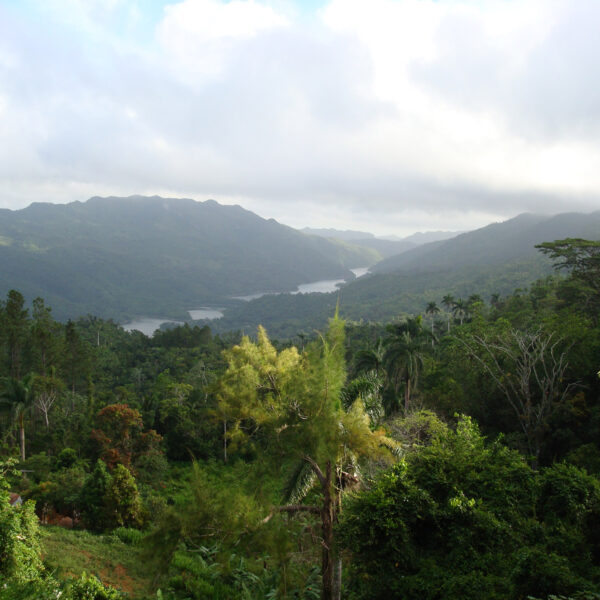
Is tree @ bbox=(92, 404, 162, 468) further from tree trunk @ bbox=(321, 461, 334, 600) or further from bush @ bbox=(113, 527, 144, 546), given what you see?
tree trunk @ bbox=(321, 461, 334, 600)

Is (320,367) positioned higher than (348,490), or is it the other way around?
(320,367)

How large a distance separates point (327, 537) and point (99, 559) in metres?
8.42

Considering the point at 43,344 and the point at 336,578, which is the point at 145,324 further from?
the point at 336,578

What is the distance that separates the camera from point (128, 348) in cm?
5975

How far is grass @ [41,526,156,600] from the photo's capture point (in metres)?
11.1

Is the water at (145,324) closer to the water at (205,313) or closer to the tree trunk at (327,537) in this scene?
the water at (205,313)

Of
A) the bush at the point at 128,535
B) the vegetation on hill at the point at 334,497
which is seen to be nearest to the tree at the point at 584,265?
the vegetation on hill at the point at 334,497

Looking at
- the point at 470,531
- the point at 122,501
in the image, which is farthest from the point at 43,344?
the point at 470,531

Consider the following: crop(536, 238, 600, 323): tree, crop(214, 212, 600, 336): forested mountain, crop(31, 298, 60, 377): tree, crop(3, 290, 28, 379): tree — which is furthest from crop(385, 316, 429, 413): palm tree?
crop(214, 212, 600, 336): forested mountain

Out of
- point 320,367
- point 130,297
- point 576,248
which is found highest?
point 576,248

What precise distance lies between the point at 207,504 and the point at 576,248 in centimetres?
2538

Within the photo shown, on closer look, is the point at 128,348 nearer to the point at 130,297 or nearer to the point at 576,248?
the point at 576,248

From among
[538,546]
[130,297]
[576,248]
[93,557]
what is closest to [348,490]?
[538,546]

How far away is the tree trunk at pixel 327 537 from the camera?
8352 millimetres
